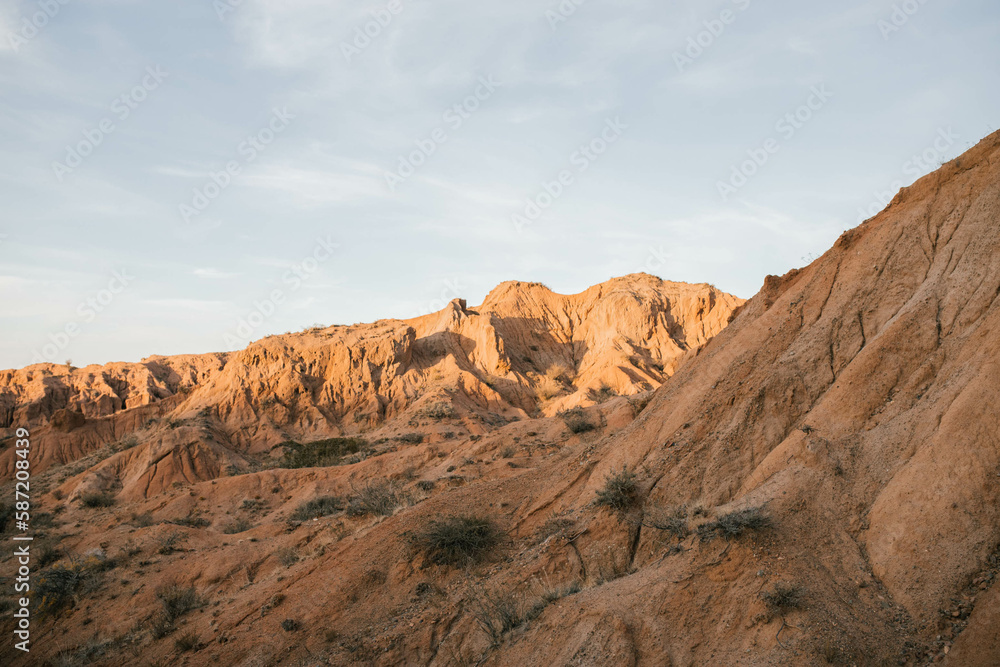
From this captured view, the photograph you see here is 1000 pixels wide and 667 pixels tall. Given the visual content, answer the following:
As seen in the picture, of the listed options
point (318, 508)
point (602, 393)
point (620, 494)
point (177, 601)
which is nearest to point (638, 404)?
point (620, 494)

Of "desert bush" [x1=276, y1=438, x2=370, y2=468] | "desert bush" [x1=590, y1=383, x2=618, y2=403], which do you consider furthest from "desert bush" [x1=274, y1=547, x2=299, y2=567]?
"desert bush" [x1=590, y1=383, x2=618, y2=403]

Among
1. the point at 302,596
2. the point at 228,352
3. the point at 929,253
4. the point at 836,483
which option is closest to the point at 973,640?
the point at 836,483

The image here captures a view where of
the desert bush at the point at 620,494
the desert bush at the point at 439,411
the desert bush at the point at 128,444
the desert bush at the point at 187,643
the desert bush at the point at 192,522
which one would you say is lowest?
the desert bush at the point at 187,643

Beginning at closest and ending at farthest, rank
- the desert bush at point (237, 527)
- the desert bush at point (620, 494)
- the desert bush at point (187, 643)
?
the desert bush at point (620, 494)
the desert bush at point (187, 643)
the desert bush at point (237, 527)

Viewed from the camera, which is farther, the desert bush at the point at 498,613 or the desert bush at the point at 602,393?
the desert bush at the point at 602,393

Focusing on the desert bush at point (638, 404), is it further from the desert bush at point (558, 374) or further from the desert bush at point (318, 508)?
the desert bush at point (558, 374)

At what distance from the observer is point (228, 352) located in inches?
3334

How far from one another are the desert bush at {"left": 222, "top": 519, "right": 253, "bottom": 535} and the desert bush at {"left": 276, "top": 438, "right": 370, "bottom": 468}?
926cm

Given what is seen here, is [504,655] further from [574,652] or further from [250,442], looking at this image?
[250,442]

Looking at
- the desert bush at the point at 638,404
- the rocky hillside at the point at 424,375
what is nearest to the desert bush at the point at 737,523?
the desert bush at the point at 638,404

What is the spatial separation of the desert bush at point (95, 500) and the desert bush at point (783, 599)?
29.5 metres

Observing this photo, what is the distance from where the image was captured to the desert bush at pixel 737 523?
6.90 metres

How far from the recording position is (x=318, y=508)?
66.3 ft

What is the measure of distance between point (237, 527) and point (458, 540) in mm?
12085
